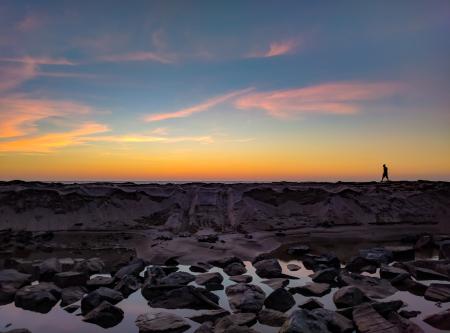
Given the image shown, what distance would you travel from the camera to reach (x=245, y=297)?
9.85 m

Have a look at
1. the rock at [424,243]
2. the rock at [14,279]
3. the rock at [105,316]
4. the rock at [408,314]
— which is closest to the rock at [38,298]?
the rock at [14,279]

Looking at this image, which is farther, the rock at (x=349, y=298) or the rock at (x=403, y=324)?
the rock at (x=349, y=298)

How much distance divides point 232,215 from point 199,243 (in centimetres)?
630

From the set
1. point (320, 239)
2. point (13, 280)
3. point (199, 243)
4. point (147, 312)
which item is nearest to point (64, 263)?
point (13, 280)

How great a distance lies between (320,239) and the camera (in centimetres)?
1983

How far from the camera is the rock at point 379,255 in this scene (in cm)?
1425

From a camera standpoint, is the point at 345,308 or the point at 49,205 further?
the point at 49,205

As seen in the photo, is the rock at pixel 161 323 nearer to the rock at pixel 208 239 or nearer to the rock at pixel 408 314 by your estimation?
the rock at pixel 408 314

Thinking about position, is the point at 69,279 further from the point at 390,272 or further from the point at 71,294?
the point at 390,272

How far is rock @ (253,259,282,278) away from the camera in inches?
488

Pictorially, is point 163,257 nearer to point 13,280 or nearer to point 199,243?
point 199,243

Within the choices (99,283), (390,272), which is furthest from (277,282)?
(99,283)

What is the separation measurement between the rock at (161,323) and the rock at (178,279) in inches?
87.0

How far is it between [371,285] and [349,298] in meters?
1.76
